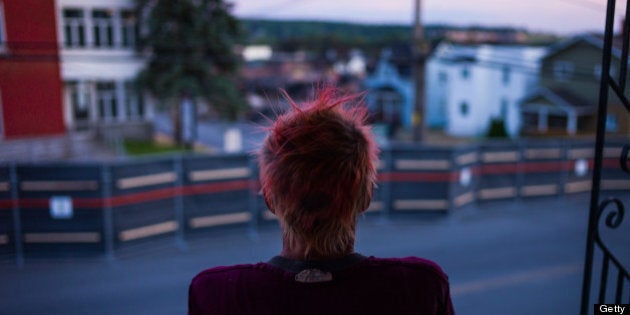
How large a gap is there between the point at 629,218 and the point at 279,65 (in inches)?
1071

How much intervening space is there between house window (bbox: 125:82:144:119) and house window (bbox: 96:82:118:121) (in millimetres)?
1470

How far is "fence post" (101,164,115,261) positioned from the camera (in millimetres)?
8289

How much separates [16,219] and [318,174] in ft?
26.6

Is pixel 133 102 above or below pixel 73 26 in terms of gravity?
below

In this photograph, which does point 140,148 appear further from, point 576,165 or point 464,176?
point 576,165

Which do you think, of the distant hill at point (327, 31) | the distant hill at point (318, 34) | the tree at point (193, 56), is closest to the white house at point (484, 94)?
the distant hill at point (318, 34)

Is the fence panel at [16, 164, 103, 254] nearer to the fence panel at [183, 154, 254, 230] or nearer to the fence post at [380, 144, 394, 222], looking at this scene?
the fence panel at [183, 154, 254, 230]

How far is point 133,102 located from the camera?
1903cm

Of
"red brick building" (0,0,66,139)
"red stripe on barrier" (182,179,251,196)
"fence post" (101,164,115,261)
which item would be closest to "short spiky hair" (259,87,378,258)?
"red brick building" (0,0,66,139)

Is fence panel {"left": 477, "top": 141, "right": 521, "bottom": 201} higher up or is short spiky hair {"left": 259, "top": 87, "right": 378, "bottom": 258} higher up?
short spiky hair {"left": 259, "top": 87, "right": 378, "bottom": 258}

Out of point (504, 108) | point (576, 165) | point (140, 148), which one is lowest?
point (140, 148)

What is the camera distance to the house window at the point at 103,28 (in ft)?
25.8

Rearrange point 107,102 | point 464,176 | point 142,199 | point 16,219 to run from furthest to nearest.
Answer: point 107,102 < point 464,176 < point 142,199 < point 16,219

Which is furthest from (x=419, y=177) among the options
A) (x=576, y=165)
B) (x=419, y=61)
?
(x=576, y=165)
